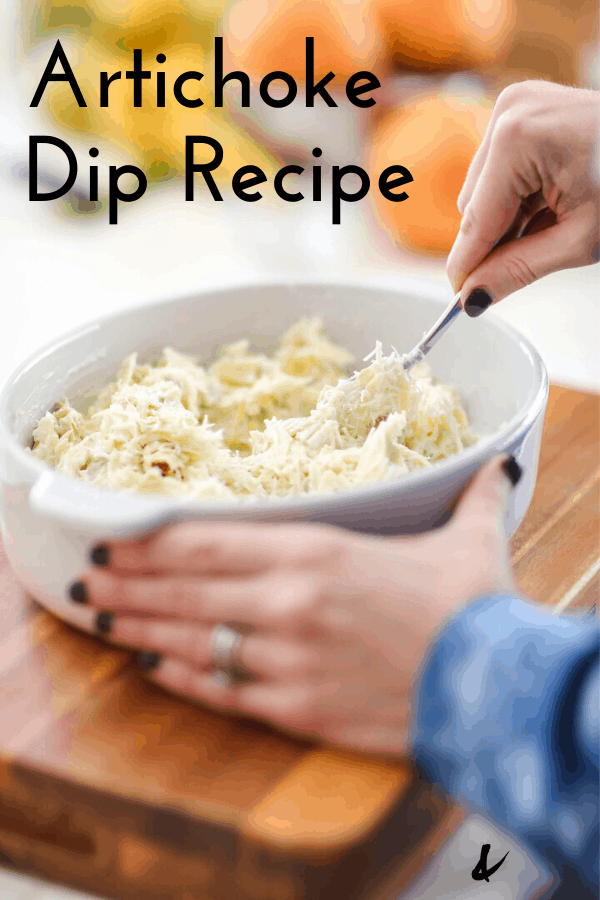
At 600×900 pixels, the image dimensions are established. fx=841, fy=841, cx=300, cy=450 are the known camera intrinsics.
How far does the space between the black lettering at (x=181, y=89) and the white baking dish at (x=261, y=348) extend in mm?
745

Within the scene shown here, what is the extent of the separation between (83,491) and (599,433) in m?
0.52

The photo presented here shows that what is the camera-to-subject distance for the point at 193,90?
1.43 meters

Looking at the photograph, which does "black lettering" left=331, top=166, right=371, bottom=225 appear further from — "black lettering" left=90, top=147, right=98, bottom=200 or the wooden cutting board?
the wooden cutting board

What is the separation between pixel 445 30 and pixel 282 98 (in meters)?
0.33

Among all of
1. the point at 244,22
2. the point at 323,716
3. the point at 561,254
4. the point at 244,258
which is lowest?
the point at 244,258

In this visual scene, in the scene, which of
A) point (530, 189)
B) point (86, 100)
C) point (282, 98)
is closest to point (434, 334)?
point (530, 189)

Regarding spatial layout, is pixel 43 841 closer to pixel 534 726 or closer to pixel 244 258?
pixel 534 726

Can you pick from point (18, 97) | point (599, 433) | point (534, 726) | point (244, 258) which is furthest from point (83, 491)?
point (18, 97)

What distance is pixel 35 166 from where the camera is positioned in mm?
1417

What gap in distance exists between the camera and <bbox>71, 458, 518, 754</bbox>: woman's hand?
0.42 meters

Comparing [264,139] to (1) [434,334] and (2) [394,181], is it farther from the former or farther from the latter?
(1) [434,334]

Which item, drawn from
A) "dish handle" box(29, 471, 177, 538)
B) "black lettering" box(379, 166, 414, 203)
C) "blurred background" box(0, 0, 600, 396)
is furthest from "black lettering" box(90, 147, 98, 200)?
"dish handle" box(29, 471, 177, 538)

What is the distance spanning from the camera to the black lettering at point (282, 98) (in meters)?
1.37

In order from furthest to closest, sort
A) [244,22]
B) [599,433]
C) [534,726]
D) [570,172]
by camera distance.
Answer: [244,22] < [599,433] < [570,172] < [534,726]
